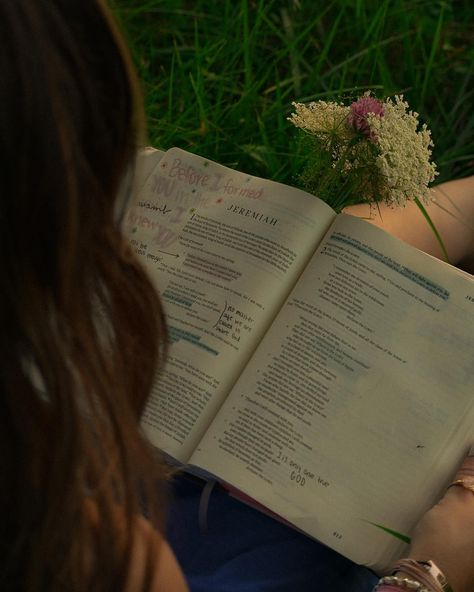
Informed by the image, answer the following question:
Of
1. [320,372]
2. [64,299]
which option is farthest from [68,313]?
[320,372]

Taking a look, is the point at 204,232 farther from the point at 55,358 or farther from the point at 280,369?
the point at 55,358

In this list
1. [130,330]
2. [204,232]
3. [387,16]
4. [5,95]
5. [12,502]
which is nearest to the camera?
[5,95]

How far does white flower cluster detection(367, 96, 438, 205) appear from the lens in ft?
3.75

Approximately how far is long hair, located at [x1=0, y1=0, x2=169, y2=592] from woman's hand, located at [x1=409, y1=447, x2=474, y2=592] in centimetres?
33

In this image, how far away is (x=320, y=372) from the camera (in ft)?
3.61

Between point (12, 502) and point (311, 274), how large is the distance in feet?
1.65

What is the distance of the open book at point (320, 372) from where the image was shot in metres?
1.06

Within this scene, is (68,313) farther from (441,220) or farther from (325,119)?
(441,220)

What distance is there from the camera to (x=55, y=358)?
28.7 inches

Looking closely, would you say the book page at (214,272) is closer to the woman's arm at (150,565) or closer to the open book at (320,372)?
the open book at (320,372)

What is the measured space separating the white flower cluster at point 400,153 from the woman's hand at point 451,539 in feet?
1.19

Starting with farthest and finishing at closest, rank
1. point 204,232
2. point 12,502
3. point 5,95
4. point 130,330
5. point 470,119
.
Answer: point 470,119 → point 204,232 → point 130,330 → point 12,502 → point 5,95

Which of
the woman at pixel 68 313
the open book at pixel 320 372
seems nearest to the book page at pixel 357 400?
the open book at pixel 320 372

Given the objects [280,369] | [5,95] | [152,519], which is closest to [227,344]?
[280,369]
